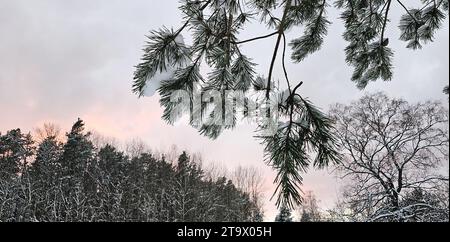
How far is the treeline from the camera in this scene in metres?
11.8

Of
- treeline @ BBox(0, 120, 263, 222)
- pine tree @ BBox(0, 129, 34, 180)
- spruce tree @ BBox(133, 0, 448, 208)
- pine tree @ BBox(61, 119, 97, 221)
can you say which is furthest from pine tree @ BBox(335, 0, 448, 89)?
pine tree @ BBox(61, 119, 97, 221)

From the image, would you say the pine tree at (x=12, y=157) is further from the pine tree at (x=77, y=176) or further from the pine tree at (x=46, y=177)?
the pine tree at (x=77, y=176)

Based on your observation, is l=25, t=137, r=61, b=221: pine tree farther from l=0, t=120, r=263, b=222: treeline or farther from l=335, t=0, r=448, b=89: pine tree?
l=335, t=0, r=448, b=89: pine tree

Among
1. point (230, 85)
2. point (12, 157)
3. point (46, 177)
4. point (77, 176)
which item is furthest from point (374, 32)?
point (77, 176)

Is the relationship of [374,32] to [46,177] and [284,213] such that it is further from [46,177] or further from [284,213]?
[46,177]

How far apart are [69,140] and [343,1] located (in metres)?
16.7

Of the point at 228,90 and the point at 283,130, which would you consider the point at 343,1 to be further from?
the point at 283,130

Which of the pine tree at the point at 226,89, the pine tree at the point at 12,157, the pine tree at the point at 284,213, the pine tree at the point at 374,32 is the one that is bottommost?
the pine tree at the point at 284,213

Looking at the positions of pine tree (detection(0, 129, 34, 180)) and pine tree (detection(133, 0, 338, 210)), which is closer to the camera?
pine tree (detection(133, 0, 338, 210))

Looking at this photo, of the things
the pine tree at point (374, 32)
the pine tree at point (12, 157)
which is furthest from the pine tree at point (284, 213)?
the pine tree at point (12, 157)

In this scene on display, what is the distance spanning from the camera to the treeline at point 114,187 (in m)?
11.8
